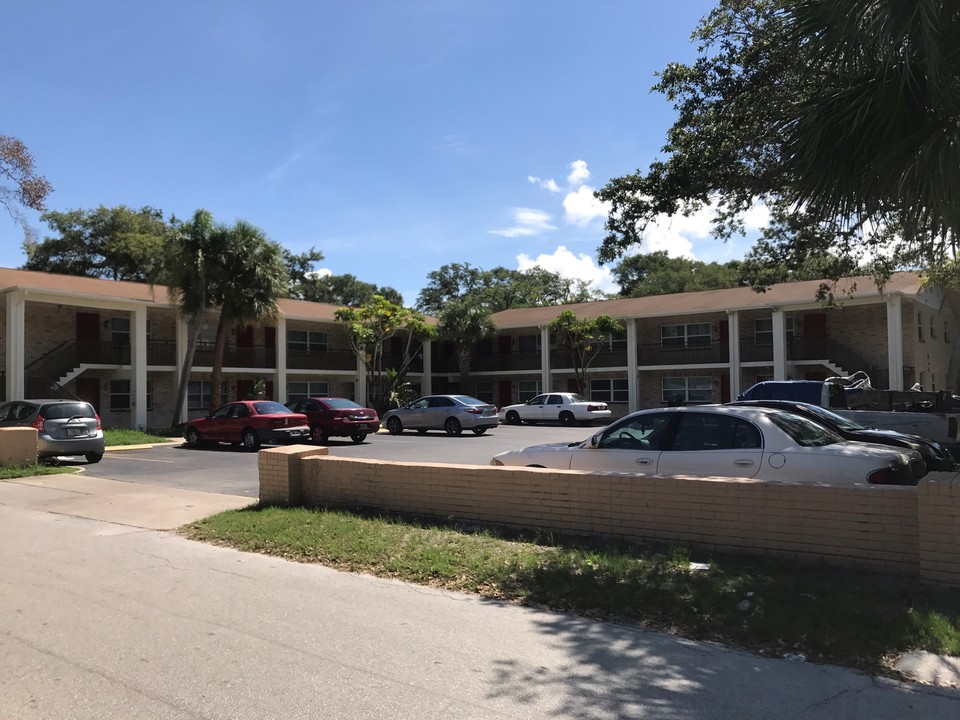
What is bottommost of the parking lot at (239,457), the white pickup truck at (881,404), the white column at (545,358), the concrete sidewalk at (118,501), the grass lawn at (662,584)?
the parking lot at (239,457)

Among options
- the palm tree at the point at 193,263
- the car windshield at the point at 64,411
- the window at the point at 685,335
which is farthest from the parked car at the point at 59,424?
the window at the point at 685,335

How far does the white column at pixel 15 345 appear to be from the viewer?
79.8ft

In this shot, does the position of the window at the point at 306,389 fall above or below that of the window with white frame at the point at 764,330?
below

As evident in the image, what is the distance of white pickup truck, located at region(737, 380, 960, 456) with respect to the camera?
12164mm

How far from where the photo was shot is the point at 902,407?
14742mm

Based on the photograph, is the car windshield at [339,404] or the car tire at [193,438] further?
the car windshield at [339,404]

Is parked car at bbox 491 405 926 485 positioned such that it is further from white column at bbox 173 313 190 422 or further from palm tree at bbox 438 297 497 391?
palm tree at bbox 438 297 497 391

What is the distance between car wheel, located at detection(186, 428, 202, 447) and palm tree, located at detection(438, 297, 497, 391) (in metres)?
18.1

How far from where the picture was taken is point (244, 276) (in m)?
27.4

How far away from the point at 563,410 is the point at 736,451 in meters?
24.7

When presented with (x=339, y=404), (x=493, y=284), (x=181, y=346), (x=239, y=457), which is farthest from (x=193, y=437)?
(x=493, y=284)

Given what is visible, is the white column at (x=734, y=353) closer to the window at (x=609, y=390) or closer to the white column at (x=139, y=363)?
the window at (x=609, y=390)

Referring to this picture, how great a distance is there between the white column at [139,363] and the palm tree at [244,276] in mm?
2916

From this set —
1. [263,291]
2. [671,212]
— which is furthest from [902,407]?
[263,291]
